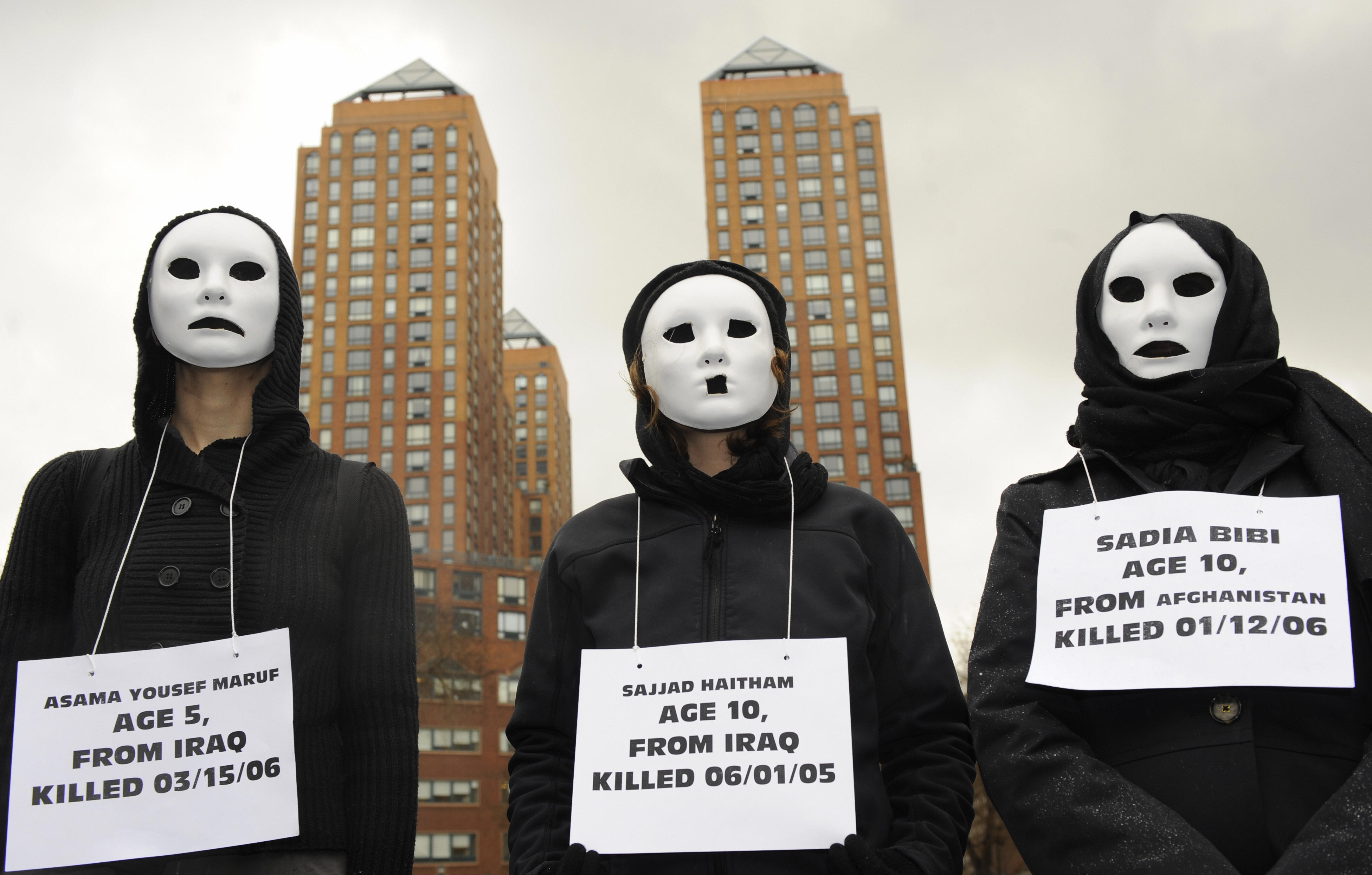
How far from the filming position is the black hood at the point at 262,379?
3.46 meters

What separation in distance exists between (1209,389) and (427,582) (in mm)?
53486

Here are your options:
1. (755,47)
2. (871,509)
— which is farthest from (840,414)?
(871,509)

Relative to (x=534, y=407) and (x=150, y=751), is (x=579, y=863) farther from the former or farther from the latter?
(x=534, y=407)

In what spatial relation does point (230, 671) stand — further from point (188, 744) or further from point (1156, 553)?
point (1156, 553)

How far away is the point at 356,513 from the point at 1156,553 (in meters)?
2.29

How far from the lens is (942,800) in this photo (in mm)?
3045

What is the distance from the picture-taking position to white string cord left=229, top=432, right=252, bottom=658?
3.04 m

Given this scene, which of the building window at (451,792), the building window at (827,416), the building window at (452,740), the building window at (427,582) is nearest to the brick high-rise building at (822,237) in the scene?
the building window at (827,416)

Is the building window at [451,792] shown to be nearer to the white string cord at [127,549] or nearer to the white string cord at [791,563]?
the white string cord at [127,549]

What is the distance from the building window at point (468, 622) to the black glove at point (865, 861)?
5210 cm

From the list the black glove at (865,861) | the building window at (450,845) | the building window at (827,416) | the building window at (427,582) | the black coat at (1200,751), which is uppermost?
the building window at (827,416)

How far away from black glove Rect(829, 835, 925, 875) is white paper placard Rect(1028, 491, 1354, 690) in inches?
22.6

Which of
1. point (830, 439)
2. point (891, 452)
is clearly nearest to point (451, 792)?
point (830, 439)

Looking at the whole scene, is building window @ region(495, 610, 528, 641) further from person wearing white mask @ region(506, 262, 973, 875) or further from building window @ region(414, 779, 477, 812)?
person wearing white mask @ region(506, 262, 973, 875)
